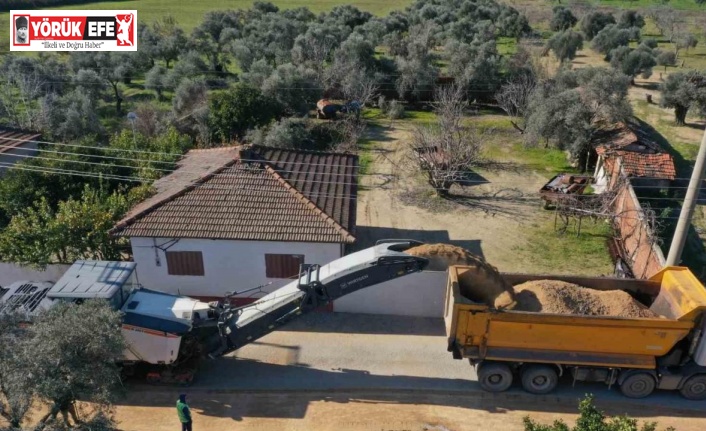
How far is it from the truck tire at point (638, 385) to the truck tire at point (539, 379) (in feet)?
5.35

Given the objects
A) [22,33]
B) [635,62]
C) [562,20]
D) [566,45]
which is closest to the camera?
[635,62]

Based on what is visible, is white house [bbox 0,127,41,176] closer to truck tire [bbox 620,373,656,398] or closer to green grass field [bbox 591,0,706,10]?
truck tire [bbox 620,373,656,398]

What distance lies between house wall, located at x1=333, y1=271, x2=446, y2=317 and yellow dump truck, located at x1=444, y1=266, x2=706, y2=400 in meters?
2.47

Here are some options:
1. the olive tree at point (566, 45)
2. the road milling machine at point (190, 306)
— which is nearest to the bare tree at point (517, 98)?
the olive tree at point (566, 45)

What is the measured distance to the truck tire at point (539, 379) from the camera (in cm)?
1336

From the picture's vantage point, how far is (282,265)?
16953mm

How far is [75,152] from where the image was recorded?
21.6m

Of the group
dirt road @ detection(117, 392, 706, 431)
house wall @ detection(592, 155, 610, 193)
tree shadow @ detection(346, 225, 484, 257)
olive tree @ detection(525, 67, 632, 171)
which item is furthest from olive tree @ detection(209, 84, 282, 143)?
dirt road @ detection(117, 392, 706, 431)

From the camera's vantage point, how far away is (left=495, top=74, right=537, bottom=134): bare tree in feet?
112

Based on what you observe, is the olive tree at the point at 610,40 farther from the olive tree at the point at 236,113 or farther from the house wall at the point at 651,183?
the olive tree at the point at 236,113

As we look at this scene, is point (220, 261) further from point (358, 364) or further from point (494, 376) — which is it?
point (494, 376)

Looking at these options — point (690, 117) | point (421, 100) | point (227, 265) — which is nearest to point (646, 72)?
point (690, 117)

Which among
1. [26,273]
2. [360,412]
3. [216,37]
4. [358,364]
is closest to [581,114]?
[358,364]

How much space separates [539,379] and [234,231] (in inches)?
369
